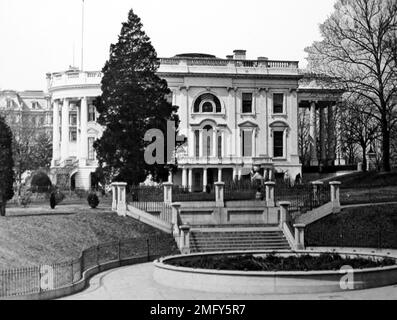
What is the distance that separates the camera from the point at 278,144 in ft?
242

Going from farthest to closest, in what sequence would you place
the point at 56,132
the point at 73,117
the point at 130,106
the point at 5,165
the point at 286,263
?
1. the point at 73,117
2. the point at 56,132
3. the point at 130,106
4. the point at 5,165
5. the point at 286,263

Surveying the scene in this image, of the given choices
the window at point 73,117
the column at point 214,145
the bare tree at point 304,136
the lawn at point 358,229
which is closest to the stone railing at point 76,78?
the column at point 214,145

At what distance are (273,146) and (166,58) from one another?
13.2m

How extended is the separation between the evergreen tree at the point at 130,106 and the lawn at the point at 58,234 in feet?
25.7

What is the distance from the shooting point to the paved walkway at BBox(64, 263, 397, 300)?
21.7m

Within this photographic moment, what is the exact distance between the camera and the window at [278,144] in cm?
7362

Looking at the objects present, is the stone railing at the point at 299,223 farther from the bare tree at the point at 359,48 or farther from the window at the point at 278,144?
the window at the point at 278,144

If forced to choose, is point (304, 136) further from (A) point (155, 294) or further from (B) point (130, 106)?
(A) point (155, 294)

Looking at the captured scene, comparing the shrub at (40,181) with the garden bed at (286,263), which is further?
the shrub at (40,181)

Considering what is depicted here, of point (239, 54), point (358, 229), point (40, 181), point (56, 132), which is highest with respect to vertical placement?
point (239, 54)

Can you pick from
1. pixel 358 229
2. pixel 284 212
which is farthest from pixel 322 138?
pixel 284 212

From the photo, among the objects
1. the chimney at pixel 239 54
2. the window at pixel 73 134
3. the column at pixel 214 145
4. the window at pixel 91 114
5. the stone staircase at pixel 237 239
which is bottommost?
the stone staircase at pixel 237 239

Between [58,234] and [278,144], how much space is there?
42.8m
